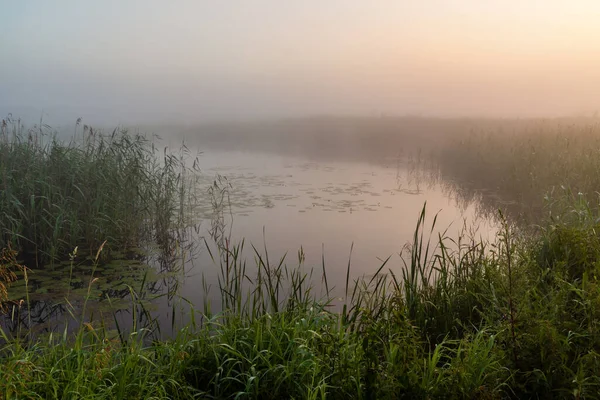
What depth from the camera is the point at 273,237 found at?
271 inches

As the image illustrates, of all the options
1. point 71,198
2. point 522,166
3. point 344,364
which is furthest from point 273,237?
point 522,166

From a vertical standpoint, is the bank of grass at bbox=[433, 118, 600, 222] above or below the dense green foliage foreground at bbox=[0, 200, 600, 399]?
above

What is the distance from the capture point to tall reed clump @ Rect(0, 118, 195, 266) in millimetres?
5691

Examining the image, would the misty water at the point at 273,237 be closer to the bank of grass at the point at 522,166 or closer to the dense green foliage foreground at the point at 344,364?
the dense green foliage foreground at the point at 344,364

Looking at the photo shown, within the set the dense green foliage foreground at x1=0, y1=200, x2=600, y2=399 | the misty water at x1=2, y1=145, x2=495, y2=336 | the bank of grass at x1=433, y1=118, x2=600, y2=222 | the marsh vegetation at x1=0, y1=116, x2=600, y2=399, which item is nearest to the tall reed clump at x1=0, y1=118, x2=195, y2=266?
the marsh vegetation at x1=0, y1=116, x2=600, y2=399

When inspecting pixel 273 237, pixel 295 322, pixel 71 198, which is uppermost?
pixel 71 198

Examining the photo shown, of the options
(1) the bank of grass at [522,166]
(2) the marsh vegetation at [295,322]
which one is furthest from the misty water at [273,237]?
(1) the bank of grass at [522,166]

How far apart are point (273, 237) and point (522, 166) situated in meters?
6.65

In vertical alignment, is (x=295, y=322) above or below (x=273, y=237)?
above

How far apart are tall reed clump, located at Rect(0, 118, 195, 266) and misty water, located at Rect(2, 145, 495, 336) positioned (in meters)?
0.48

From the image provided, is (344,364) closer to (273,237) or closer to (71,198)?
(273,237)

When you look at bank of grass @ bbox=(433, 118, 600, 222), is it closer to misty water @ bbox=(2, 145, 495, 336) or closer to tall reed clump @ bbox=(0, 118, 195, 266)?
misty water @ bbox=(2, 145, 495, 336)

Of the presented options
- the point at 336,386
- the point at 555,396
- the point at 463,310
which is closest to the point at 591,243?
the point at 463,310

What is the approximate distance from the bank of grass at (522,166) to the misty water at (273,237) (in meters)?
0.78
